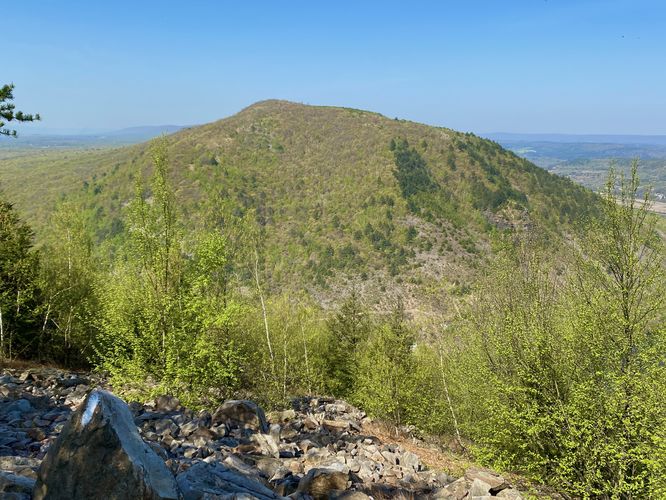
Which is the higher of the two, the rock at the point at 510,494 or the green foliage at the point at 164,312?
the green foliage at the point at 164,312

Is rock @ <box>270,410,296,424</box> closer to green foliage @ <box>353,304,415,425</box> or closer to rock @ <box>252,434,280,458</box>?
rock @ <box>252,434,280,458</box>

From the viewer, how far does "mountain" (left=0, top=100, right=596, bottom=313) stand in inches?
4572

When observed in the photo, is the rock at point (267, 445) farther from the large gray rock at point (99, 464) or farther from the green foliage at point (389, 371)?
the green foliage at point (389, 371)

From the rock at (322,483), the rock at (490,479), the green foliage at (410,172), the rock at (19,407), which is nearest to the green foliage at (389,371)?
the rock at (490,479)

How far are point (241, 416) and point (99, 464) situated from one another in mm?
8577

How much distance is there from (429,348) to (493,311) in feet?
62.9

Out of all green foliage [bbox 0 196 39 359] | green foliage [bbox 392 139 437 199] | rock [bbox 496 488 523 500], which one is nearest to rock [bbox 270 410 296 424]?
rock [bbox 496 488 523 500]

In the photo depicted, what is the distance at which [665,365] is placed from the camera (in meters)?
14.4

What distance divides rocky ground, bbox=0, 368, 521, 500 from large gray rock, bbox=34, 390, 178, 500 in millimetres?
14

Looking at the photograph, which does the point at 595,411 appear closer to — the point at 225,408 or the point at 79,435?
the point at 225,408

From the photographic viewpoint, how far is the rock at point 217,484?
7.45 m

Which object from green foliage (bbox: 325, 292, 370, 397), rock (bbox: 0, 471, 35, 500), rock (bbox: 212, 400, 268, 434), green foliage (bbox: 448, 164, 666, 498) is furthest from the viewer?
green foliage (bbox: 325, 292, 370, 397)

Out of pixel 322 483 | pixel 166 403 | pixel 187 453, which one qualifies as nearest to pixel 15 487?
pixel 187 453

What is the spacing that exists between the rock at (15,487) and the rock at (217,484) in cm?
223
